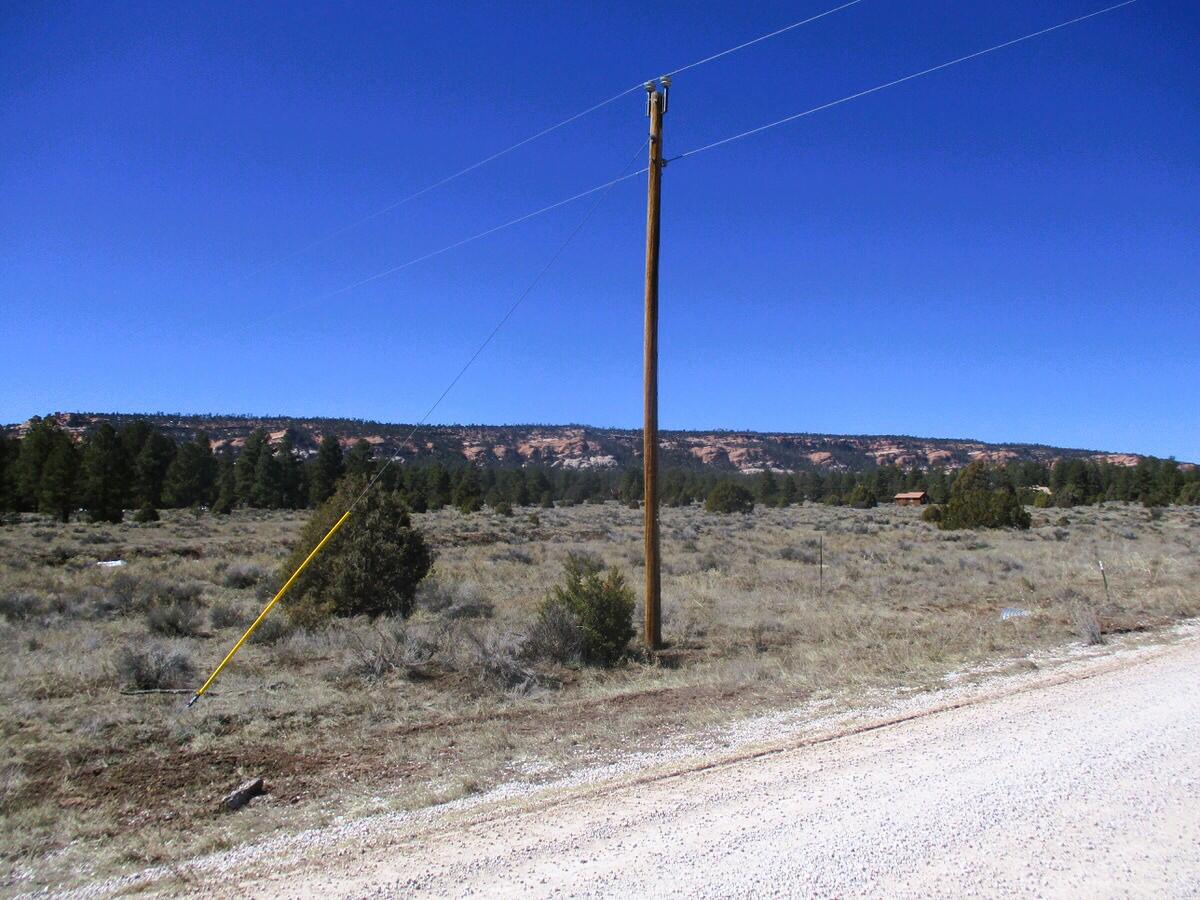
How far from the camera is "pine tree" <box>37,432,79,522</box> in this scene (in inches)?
1799

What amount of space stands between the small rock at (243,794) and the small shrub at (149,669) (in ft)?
13.3

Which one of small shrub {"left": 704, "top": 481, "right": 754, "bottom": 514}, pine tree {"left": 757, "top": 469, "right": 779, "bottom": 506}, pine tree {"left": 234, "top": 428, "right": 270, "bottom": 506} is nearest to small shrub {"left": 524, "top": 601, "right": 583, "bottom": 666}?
small shrub {"left": 704, "top": 481, "right": 754, "bottom": 514}

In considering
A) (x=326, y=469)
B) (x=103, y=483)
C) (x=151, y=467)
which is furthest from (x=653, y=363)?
(x=151, y=467)

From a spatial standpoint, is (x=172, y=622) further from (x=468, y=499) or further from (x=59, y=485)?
(x=468, y=499)

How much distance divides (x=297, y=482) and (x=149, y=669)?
54.7m

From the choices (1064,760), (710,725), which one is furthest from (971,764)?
(710,725)

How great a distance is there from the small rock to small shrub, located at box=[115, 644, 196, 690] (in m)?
4.04

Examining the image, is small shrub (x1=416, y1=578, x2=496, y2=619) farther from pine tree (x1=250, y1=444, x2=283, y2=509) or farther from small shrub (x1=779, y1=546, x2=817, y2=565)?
pine tree (x1=250, y1=444, x2=283, y2=509)

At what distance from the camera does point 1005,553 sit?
30.5 meters

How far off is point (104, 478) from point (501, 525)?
21827mm

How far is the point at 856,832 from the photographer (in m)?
5.25

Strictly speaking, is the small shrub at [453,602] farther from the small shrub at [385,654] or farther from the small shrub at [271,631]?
the small shrub at [385,654]

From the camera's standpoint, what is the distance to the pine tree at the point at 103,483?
4541 centimetres

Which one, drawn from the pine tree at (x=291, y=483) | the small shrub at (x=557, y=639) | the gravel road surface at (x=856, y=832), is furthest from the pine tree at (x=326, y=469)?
the gravel road surface at (x=856, y=832)
